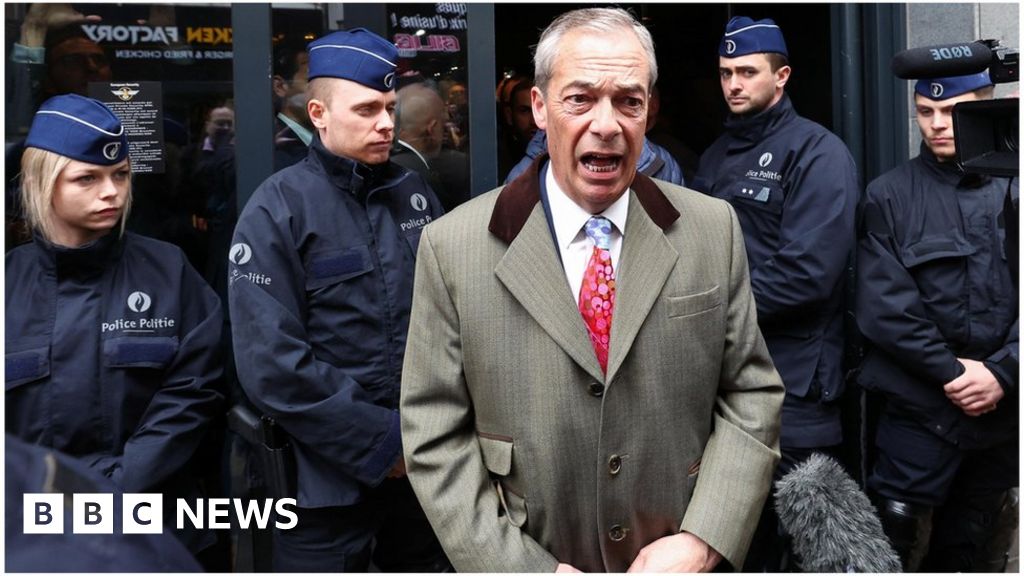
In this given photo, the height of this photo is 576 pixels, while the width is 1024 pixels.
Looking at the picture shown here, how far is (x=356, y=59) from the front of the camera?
3.67 metres

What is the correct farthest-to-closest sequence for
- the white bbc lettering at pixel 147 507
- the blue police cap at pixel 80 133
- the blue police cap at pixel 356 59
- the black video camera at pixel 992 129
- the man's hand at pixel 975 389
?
the man's hand at pixel 975 389, the blue police cap at pixel 356 59, the blue police cap at pixel 80 133, the white bbc lettering at pixel 147 507, the black video camera at pixel 992 129

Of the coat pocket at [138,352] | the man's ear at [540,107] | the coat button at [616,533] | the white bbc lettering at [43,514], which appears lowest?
the coat button at [616,533]

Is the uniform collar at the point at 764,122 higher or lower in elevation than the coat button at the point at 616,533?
higher

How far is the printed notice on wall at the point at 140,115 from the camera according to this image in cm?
409

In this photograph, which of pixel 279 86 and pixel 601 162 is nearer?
pixel 601 162

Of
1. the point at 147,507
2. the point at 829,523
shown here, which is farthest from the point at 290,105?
the point at 829,523

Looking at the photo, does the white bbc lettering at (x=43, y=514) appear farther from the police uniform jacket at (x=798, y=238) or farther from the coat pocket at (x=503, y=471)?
the police uniform jacket at (x=798, y=238)

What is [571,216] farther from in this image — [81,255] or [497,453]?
[81,255]

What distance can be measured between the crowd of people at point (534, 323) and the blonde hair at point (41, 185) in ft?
0.03

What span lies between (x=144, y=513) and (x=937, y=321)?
2.61 metres

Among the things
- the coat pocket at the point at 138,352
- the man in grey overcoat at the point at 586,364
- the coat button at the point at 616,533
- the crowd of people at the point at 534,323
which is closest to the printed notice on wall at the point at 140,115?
the crowd of people at the point at 534,323

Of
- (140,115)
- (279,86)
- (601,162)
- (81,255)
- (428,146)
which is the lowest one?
(81,255)

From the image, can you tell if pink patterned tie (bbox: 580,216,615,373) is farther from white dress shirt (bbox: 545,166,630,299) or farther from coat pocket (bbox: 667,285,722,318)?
coat pocket (bbox: 667,285,722,318)

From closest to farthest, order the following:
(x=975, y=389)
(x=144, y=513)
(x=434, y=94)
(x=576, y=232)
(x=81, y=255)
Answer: (x=576, y=232) → (x=144, y=513) → (x=81, y=255) → (x=975, y=389) → (x=434, y=94)
